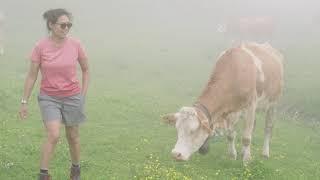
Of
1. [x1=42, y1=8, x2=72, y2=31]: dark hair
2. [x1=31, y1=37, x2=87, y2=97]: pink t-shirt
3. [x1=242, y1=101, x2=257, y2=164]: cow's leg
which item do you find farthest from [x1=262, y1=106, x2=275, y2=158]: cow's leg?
[x1=42, y1=8, x2=72, y2=31]: dark hair

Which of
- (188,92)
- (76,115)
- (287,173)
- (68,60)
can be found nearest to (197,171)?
(287,173)

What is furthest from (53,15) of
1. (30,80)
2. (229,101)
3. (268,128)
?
(268,128)

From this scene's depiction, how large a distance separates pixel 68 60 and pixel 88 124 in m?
7.43

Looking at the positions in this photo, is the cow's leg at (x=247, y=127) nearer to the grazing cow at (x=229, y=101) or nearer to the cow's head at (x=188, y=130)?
the grazing cow at (x=229, y=101)

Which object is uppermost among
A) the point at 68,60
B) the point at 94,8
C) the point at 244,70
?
the point at 68,60

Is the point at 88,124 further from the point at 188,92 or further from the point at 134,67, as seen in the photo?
the point at 134,67

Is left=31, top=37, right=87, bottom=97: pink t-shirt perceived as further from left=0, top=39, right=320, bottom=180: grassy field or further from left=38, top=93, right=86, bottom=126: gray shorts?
left=0, top=39, right=320, bottom=180: grassy field

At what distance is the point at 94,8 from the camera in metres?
53.4

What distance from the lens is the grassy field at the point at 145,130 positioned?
11.2 m

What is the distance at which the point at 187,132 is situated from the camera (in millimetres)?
10734

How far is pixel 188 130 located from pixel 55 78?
297 centimetres

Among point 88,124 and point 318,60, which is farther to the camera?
point 318,60

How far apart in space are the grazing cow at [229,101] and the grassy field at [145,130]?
1.91 feet

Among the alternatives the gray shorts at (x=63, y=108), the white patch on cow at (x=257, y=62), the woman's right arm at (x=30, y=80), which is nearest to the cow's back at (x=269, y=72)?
the white patch on cow at (x=257, y=62)
